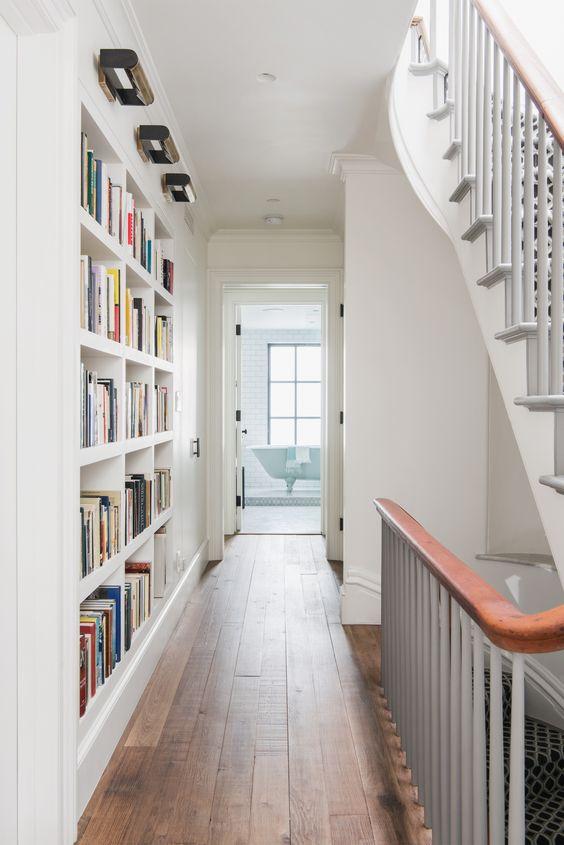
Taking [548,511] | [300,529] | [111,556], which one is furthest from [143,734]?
[300,529]

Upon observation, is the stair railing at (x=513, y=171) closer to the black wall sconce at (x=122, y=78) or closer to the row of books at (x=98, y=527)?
the black wall sconce at (x=122, y=78)

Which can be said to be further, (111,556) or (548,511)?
(111,556)

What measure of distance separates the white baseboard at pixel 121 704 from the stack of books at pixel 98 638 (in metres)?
0.10

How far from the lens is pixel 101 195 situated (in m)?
2.09

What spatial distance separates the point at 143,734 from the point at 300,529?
13.6 ft

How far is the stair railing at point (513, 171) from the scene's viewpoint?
1.55m

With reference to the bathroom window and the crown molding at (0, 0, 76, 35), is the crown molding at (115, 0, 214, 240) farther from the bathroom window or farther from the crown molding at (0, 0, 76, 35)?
the bathroom window

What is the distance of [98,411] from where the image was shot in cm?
209

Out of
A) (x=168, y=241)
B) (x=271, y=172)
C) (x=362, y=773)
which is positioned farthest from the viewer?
(x=271, y=172)

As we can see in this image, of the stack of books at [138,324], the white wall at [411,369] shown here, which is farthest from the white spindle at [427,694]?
the white wall at [411,369]

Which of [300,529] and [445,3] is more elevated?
[445,3]

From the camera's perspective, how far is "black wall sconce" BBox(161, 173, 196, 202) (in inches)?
123

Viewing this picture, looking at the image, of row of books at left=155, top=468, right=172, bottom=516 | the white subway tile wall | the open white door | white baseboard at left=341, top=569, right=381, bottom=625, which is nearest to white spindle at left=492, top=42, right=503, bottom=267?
row of books at left=155, top=468, right=172, bottom=516

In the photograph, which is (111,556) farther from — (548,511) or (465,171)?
(465,171)
